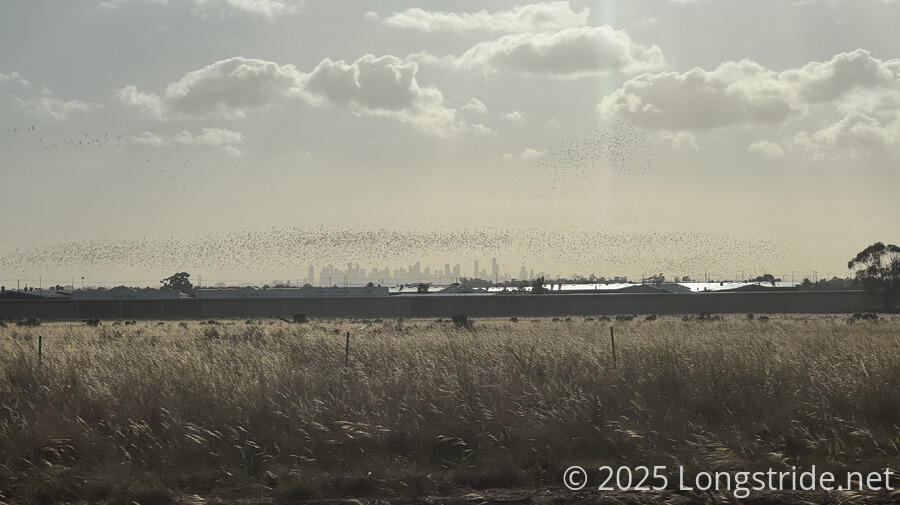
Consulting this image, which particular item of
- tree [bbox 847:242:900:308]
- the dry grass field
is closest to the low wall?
tree [bbox 847:242:900:308]

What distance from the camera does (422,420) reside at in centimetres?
1281

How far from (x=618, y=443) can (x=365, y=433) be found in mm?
3622

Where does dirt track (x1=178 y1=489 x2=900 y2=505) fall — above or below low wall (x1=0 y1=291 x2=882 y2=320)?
below

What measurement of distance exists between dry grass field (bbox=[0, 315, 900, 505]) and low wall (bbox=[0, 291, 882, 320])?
3245 inches

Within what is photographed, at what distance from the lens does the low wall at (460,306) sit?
3863 inches

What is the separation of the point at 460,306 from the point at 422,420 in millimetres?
89353

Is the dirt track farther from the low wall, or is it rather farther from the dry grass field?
the low wall

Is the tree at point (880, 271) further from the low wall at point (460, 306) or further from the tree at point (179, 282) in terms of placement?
the tree at point (179, 282)

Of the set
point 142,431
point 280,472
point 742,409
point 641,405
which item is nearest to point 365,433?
point 280,472

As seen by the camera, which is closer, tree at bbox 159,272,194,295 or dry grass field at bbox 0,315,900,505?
dry grass field at bbox 0,315,900,505

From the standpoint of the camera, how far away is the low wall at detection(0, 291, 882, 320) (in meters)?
98.1

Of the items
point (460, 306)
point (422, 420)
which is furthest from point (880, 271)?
point (422, 420)

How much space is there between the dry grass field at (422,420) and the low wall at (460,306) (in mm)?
82423

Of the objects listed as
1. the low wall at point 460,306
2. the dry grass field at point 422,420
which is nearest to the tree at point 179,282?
the low wall at point 460,306
